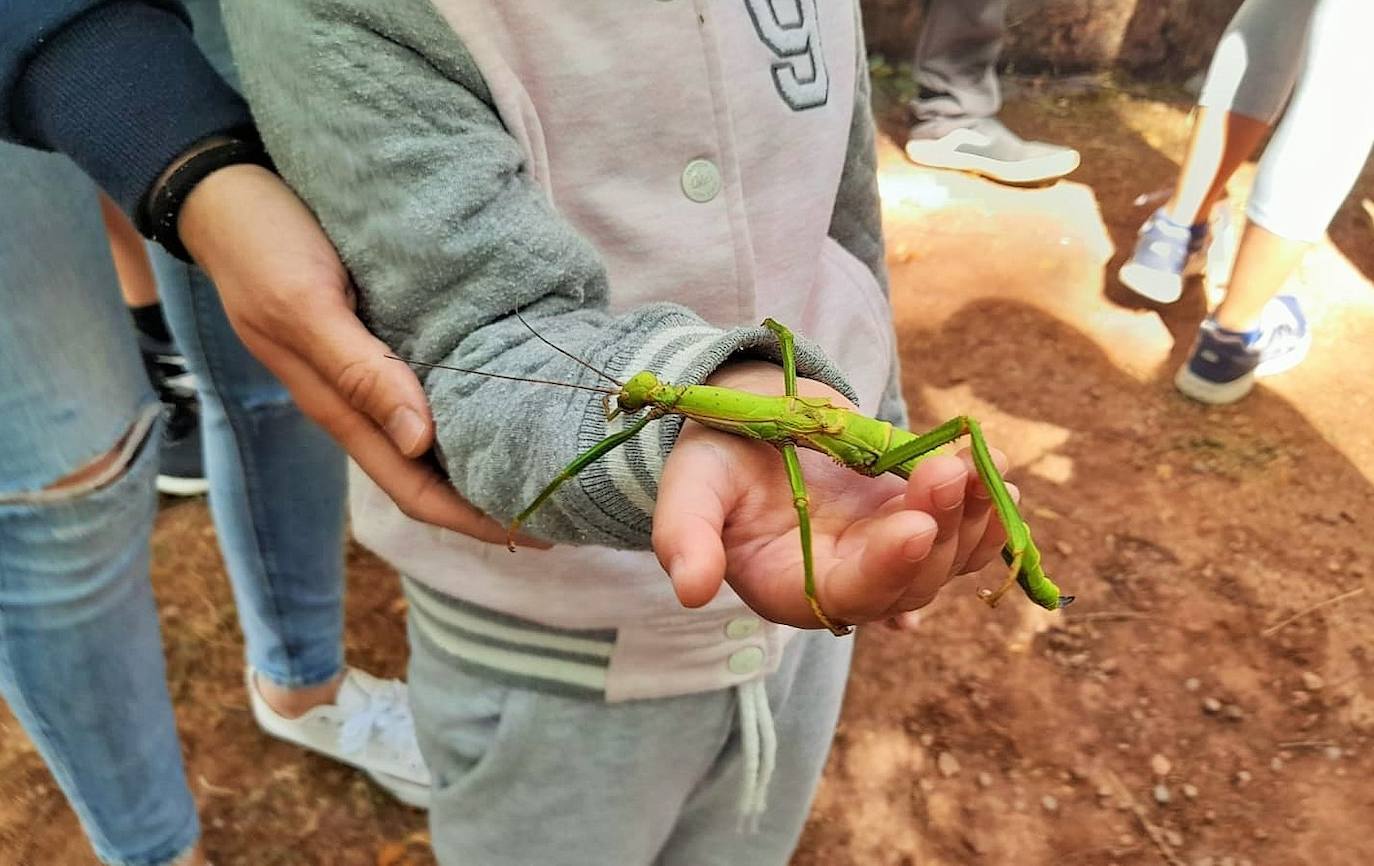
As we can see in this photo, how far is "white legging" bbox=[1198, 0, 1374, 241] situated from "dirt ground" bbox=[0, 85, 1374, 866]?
0.50 feet

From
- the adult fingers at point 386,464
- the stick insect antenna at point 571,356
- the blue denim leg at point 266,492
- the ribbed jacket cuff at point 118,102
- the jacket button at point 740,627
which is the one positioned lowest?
the blue denim leg at point 266,492

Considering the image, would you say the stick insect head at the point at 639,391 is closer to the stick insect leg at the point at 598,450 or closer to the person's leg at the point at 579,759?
the stick insect leg at the point at 598,450

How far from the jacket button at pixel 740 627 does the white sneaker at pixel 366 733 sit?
1113mm

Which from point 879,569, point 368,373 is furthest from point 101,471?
point 879,569

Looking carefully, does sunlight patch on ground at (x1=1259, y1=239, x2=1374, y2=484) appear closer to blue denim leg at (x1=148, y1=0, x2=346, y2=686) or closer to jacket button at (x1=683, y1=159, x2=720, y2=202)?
jacket button at (x1=683, y1=159, x2=720, y2=202)

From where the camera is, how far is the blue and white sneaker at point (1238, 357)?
2.80 m

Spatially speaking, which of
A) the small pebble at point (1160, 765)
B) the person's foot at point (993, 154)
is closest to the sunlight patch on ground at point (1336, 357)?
the person's foot at point (993, 154)

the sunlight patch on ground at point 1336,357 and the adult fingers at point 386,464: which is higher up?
the adult fingers at point 386,464

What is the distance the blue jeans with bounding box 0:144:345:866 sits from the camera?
1.17m

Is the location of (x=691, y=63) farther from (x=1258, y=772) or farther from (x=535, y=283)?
(x=1258, y=772)

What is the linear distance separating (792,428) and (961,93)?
3.53m

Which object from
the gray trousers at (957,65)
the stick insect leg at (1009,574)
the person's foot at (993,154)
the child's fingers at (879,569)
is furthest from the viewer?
the gray trousers at (957,65)

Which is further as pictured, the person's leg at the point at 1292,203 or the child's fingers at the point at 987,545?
the person's leg at the point at 1292,203

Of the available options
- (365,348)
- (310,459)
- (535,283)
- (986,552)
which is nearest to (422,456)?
(365,348)
